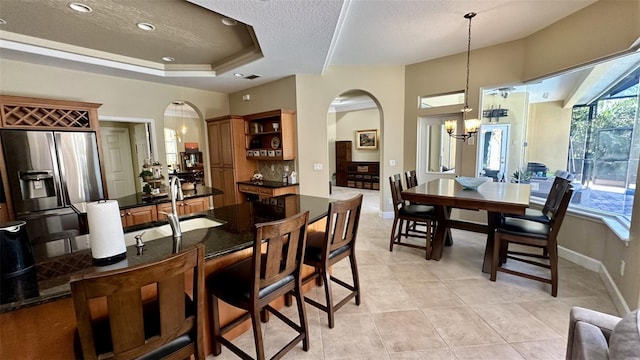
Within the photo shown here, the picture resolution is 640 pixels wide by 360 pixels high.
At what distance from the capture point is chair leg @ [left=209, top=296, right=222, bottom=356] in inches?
71.1

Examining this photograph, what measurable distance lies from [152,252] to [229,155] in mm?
4153

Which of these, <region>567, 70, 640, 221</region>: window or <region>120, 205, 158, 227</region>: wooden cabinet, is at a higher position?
<region>567, 70, 640, 221</region>: window

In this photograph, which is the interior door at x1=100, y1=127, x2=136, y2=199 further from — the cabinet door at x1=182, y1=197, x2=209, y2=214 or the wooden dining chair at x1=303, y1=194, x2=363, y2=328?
the wooden dining chair at x1=303, y1=194, x2=363, y2=328

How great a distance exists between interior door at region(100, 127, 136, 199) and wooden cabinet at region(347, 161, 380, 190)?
6.30 metres

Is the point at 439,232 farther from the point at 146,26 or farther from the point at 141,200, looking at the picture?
the point at 146,26

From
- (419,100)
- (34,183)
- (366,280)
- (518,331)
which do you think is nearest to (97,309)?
(366,280)

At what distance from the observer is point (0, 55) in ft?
11.3

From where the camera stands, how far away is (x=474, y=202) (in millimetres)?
2717

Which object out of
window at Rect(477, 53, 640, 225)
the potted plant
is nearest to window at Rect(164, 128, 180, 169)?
the potted plant

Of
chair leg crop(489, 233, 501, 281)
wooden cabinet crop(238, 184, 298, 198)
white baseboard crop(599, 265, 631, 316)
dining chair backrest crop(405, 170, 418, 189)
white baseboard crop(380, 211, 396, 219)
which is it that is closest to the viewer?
white baseboard crop(599, 265, 631, 316)

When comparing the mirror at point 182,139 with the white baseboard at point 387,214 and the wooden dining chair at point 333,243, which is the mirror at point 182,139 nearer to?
the white baseboard at point 387,214

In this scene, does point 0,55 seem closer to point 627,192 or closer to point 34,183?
point 34,183

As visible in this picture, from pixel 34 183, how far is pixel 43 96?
148 centimetres

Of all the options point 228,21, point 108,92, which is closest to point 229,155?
point 108,92
